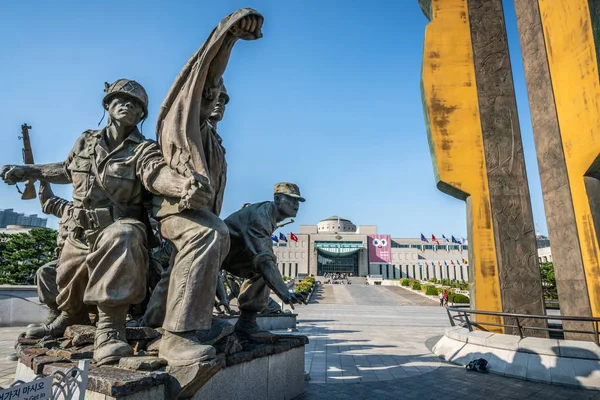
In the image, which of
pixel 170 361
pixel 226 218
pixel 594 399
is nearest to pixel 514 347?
pixel 594 399

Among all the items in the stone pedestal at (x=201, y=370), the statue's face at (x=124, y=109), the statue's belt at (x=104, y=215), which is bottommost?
the stone pedestal at (x=201, y=370)

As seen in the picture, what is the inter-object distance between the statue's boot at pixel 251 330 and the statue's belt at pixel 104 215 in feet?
5.32

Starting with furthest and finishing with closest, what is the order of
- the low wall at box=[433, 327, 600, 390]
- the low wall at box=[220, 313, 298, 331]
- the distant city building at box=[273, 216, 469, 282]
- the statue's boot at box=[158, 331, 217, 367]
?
1. the distant city building at box=[273, 216, 469, 282]
2. the low wall at box=[220, 313, 298, 331]
3. the low wall at box=[433, 327, 600, 390]
4. the statue's boot at box=[158, 331, 217, 367]

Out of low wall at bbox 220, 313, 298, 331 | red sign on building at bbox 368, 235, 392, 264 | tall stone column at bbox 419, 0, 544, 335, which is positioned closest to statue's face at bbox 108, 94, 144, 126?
tall stone column at bbox 419, 0, 544, 335

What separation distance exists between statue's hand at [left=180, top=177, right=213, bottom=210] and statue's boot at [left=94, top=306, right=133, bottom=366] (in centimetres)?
A: 94

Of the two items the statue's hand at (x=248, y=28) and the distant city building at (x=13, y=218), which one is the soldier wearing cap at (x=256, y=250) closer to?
the statue's hand at (x=248, y=28)

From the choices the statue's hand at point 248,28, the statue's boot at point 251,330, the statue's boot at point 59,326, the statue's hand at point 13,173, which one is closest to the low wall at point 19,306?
the statue's boot at point 59,326

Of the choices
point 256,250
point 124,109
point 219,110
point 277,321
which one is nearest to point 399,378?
point 256,250

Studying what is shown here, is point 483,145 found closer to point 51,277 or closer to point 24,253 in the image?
point 51,277

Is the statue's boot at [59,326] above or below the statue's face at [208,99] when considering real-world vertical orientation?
below

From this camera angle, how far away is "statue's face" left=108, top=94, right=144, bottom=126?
3035mm

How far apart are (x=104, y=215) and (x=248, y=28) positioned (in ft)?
6.09

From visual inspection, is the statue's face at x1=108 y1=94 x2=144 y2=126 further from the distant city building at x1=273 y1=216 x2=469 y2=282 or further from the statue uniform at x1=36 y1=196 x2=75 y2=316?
the distant city building at x1=273 y1=216 x2=469 y2=282

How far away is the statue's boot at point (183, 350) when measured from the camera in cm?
226
